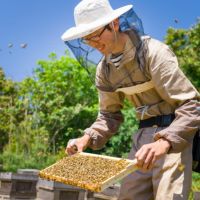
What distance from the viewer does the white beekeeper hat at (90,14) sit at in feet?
9.59

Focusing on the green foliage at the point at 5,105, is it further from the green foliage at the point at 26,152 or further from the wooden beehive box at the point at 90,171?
the wooden beehive box at the point at 90,171

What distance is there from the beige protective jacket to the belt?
22 mm

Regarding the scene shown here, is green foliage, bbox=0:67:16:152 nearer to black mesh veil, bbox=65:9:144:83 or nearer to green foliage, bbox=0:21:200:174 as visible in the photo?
green foliage, bbox=0:21:200:174

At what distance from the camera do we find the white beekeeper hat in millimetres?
2924

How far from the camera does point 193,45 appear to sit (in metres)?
17.5

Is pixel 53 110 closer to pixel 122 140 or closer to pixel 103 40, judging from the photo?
pixel 122 140

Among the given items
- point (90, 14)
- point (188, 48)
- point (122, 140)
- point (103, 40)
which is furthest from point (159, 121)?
point (188, 48)

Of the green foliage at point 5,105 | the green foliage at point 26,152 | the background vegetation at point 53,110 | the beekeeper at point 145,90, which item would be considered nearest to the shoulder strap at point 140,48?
the beekeeper at point 145,90

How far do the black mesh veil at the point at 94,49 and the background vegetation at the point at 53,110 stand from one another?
6.09 metres

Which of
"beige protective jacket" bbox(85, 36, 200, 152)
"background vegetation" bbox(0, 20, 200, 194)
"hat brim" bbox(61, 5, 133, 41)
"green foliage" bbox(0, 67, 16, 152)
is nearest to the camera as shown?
"beige protective jacket" bbox(85, 36, 200, 152)

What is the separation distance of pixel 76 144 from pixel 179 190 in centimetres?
67

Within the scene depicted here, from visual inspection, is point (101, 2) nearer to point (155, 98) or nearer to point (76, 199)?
point (155, 98)

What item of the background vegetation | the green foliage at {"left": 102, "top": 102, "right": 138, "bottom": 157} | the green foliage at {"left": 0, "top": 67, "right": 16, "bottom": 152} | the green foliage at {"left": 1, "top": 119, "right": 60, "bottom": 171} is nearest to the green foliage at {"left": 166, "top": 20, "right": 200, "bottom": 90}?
the background vegetation

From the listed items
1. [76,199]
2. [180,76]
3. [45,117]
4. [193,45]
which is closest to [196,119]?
[180,76]
